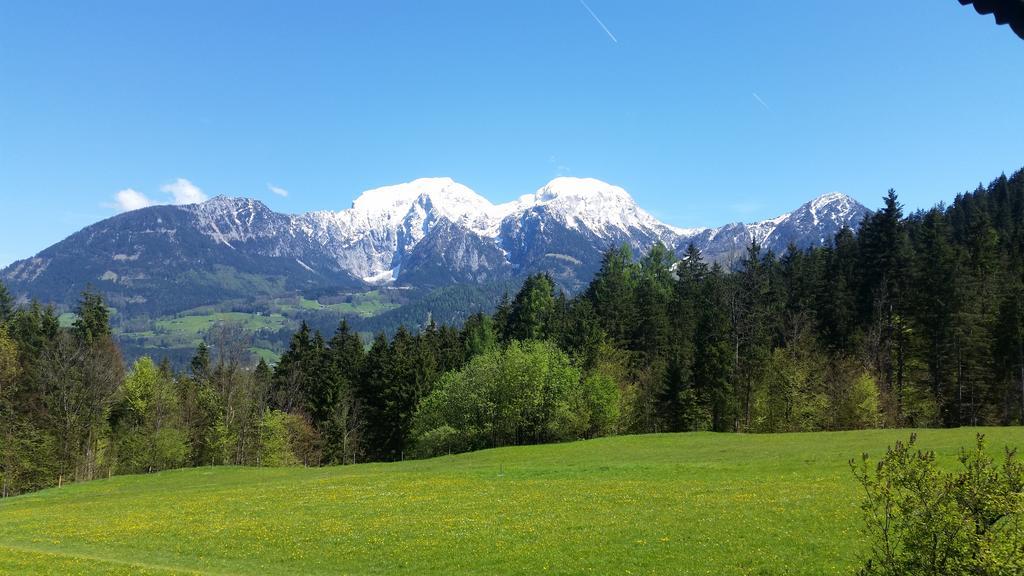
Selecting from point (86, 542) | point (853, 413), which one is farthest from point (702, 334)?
point (86, 542)

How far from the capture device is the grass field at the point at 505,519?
2419cm

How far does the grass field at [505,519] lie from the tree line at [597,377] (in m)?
23.7

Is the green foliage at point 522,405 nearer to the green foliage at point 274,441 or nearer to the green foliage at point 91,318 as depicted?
the green foliage at point 274,441

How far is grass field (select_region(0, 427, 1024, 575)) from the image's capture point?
2419 centimetres

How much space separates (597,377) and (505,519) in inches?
1992

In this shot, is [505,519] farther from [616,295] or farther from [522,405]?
[616,295]

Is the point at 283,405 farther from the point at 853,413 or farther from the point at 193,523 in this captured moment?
the point at 853,413

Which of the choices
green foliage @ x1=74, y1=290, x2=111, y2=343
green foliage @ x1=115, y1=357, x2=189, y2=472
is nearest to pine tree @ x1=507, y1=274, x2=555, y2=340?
green foliage @ x1=115, y1=357, x2=189, y2=472

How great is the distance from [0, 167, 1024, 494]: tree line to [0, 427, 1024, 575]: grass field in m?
23.7

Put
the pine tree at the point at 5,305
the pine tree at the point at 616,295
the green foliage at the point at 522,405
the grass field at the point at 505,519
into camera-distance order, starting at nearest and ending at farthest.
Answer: the grass field at the point at 505,519
the green foliage at the point at 522,405
the pine tree at the point at 5,305
the pine tree at the point at 616,295

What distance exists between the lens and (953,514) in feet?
38.7

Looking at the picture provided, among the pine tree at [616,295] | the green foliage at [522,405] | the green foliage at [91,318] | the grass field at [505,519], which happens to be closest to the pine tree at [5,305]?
the green foliage at [91,318]

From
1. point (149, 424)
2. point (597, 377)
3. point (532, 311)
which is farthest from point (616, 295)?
point (149, 424)

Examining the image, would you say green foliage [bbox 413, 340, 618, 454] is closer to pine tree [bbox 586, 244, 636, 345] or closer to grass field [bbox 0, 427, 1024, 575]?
pine tree [bbox 586, 244, 636, 345]
